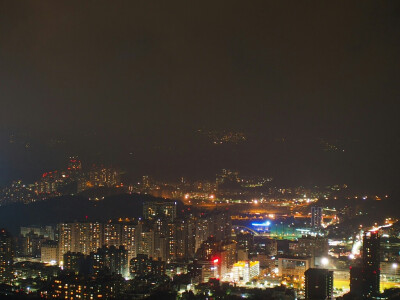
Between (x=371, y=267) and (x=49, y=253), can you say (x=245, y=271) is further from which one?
(x=49, y=253)

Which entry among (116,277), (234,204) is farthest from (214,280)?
(234,204)

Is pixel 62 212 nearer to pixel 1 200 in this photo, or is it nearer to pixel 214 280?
pixel 1 200

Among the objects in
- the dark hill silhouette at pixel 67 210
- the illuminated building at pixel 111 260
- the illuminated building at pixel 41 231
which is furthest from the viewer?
→ the dark hill silhouette at pixel 67 210

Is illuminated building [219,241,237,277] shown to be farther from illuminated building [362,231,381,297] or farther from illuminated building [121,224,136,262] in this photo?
illuminated building [362,231,381,297]

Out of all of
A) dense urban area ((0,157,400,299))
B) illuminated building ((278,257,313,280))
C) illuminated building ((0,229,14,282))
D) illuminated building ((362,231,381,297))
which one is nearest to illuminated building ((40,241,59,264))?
dense urban area ((0,157,400,299))

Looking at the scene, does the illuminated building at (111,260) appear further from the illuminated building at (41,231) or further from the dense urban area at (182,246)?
the illuminated building at (41,231)

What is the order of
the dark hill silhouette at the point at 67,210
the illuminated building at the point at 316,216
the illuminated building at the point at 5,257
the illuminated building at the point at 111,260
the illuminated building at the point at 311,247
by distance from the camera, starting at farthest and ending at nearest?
1. the illuminated building at the point at 316,216
2. the dark hill silhouette at the point at 67,210
3. the illuminated building at the point at 311,247
4. the illuminated building at the point at 111,260
5. the illuminated building at the point at 5,257

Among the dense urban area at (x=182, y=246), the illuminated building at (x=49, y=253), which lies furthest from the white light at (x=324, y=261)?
the illuminated building at (x=49, y=253)
